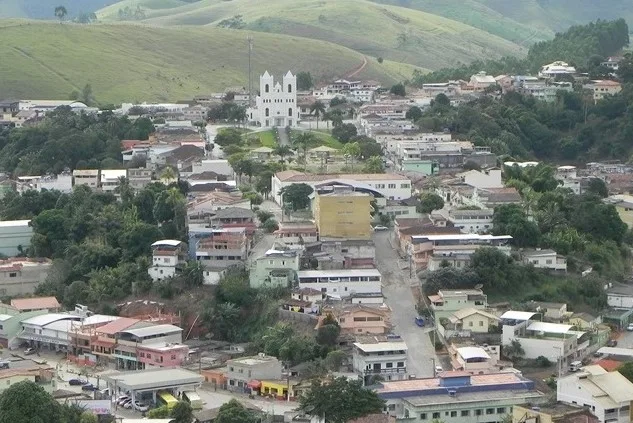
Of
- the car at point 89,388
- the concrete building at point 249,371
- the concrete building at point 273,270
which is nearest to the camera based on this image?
the car at point 89,388

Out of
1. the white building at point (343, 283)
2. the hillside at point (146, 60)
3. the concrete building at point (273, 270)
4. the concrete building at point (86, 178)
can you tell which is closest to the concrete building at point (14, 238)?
the concrete building at point (86, 178)

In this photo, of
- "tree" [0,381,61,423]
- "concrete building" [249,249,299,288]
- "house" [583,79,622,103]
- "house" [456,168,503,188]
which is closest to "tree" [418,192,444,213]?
"house" [456,168,503,188]

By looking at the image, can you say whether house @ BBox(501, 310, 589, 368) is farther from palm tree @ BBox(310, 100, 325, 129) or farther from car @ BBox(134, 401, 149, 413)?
palm tree @ BBox(310, 100, 325, 129)

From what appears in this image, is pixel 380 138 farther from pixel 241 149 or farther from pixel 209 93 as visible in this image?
pixel 209 93

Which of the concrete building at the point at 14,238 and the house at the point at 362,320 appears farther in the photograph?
the concrete building at the point at 14,238

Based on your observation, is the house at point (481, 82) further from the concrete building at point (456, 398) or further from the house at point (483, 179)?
the concrete building at point (456, 398)
